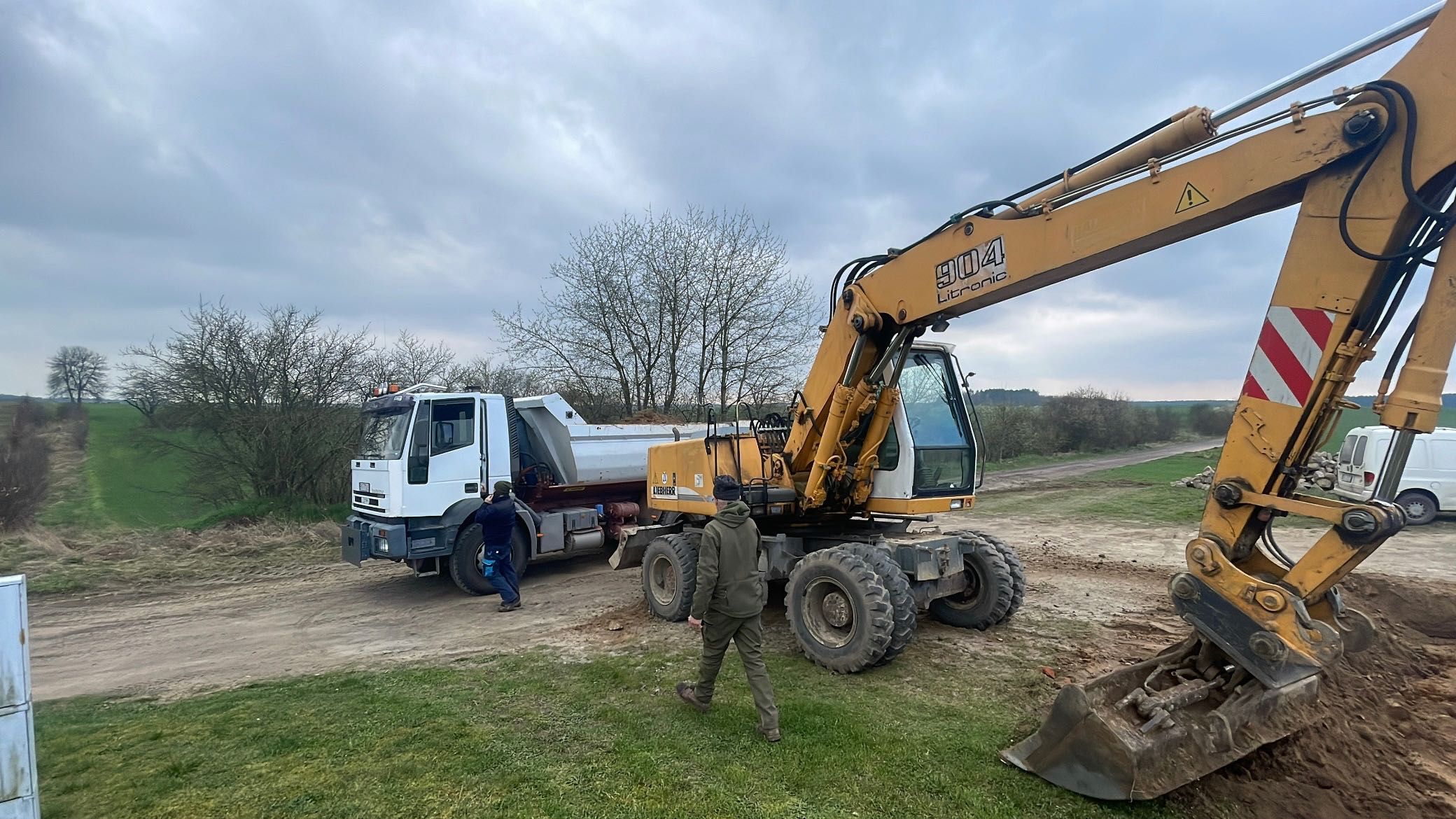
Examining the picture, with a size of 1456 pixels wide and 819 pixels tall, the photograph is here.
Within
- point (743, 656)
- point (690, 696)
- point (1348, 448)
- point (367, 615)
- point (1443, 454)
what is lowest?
point (367, 615)

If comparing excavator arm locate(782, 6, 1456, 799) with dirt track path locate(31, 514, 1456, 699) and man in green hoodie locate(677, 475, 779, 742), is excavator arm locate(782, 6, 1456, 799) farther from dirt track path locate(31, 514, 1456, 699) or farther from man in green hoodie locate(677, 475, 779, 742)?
dirt track path locate(31, 514, 1456, 699)

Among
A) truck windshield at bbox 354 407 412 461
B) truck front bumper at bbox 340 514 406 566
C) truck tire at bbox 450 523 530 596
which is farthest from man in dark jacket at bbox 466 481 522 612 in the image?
truck windshield at bbox 354 407 412 461

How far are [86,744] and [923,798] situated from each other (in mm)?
5427

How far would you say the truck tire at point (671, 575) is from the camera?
7.42 m

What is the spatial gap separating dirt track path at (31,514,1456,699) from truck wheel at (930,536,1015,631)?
0.18m

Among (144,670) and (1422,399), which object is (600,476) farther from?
(1422,399)

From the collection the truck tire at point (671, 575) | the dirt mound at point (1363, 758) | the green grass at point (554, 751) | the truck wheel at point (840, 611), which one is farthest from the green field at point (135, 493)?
the dirt mound at point (1363, 758)

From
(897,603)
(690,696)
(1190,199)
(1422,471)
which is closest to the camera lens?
(1190,199)

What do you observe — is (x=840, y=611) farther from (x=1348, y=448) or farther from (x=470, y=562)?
(x=1348, y=448)

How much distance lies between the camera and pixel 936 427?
6.67 m

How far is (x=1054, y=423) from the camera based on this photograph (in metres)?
39.1

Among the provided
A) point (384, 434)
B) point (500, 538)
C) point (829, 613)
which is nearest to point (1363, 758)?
point (829, 613)

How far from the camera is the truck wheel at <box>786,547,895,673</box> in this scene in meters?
5.44

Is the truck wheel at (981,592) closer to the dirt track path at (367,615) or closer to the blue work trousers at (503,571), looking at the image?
the dirt track path at (367,615)
